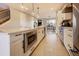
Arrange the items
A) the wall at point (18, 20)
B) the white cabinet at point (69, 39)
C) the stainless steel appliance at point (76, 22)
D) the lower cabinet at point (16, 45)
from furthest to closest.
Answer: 1. the wall at point (18, 20)
2. the white cabinet at point (69, 39)
3. the lower cabinet at point (16, 45)
4. the stainless steel appliance at point (76, 22)

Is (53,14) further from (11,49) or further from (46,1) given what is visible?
(11,49)

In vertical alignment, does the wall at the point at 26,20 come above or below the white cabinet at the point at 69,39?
above

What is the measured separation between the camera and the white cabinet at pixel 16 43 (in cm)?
188

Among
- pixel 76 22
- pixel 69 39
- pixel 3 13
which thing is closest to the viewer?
pixel 76 22

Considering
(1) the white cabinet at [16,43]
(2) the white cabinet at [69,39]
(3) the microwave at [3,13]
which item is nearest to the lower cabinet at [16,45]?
(1) the white cabinet at [16,43]

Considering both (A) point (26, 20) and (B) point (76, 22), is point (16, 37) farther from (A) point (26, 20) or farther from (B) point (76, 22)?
(B) point (76, 22)

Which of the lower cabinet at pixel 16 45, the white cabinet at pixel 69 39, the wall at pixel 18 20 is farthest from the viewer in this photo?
the wall at pixel 18 20

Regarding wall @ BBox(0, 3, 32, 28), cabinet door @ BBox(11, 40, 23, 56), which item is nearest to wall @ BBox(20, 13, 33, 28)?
wall @ BBox(0, 3, 32, 28)

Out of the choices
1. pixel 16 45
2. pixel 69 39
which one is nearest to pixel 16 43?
pixel 16 45

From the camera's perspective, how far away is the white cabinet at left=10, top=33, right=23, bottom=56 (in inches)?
74.1

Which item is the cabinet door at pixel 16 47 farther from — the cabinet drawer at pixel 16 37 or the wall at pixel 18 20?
the wall at pixel 18 20

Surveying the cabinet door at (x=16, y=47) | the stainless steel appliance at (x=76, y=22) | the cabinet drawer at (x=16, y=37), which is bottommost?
the cabinet door at (x=16, y=47)

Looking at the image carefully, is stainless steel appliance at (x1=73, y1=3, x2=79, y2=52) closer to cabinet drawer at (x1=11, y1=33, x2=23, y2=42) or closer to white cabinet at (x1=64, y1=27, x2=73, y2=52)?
white cabinet at (x1=64, y1=27, x2=73, y2=52)

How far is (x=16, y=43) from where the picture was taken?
2.05 meters
